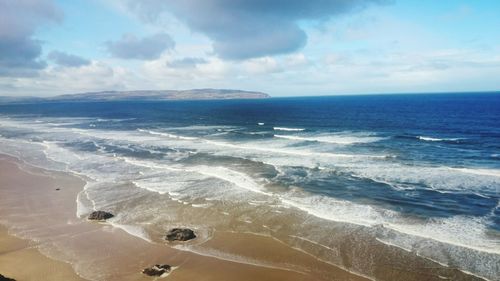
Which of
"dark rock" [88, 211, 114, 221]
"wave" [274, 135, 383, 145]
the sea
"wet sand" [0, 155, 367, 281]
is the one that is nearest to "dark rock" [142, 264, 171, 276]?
"wet sand" [0, 155, 367, 281]

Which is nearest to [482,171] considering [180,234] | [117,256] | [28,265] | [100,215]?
[180,234]

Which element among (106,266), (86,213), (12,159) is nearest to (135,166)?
(86,213)

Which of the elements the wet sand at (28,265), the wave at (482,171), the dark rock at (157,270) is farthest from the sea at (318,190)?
the wet sand at (28,265)

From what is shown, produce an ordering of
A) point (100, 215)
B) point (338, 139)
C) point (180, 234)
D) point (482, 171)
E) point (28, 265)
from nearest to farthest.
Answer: point (28, 265)
point (180, 234)
point (100, 215)
point (482, 171)
point (338, 139)

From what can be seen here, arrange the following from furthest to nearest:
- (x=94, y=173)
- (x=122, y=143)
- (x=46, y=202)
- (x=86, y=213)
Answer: (x=122, y=143) < (x=94, y=173) < (x=46, y=202) < (x=86, y=213)

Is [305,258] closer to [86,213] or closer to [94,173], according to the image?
[86,213]

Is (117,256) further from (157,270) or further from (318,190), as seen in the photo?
(318,190)
